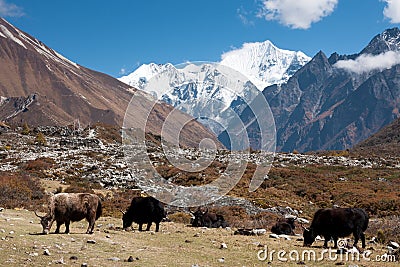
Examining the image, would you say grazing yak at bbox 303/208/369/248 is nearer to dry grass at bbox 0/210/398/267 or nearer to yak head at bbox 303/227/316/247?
yak head at bbox 303/227/316/247

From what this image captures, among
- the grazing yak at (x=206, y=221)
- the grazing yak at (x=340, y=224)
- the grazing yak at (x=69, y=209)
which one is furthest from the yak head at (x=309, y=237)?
the grazing yak at (x=69, y=209)

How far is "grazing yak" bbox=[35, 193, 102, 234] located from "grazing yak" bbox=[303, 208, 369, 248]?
7893mm

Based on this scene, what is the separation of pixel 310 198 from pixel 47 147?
40.1 meters

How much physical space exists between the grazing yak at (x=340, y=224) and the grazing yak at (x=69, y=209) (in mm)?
7893

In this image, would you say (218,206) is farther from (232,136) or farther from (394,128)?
(394,128)

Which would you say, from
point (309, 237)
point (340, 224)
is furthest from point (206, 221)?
point (340, 224)

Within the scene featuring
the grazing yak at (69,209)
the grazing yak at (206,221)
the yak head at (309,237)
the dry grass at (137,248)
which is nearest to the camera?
the dry grass at (137,248)

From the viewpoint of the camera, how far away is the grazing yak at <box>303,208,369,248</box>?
14.5 metres

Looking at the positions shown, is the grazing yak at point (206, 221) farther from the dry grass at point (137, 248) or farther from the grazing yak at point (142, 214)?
the dry grass at point (137, 248)

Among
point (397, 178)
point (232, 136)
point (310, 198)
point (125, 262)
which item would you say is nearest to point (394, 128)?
point (397, 178)

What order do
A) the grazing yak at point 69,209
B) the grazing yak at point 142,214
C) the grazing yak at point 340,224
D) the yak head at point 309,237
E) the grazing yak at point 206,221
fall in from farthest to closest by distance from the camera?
the grazing yak at point 206,221 → the grazing yak at point 142,214 → the yak head at point 309,237 → the grazing yak at point 340,224 → the grazing yak at point 69,209

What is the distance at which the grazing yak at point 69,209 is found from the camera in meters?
14.3

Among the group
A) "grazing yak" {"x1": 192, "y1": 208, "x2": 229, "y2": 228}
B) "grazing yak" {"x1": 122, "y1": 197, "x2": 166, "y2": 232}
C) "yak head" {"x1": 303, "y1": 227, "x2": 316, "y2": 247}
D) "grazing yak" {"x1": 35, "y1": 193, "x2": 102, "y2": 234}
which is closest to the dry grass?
"yak head" {"x1": 303, "y1": 227, "x2": 316, "y2": 247}

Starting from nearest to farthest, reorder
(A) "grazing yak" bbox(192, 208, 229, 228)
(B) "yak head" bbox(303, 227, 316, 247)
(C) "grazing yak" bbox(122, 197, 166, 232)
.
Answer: (B) "yak head" bbox(303, 227, 316, 247) < (C) "grazing yak" bbox(122, 197, 166, 232) < (A) "grazing yak" bbox(192, 208, 229, 228)
